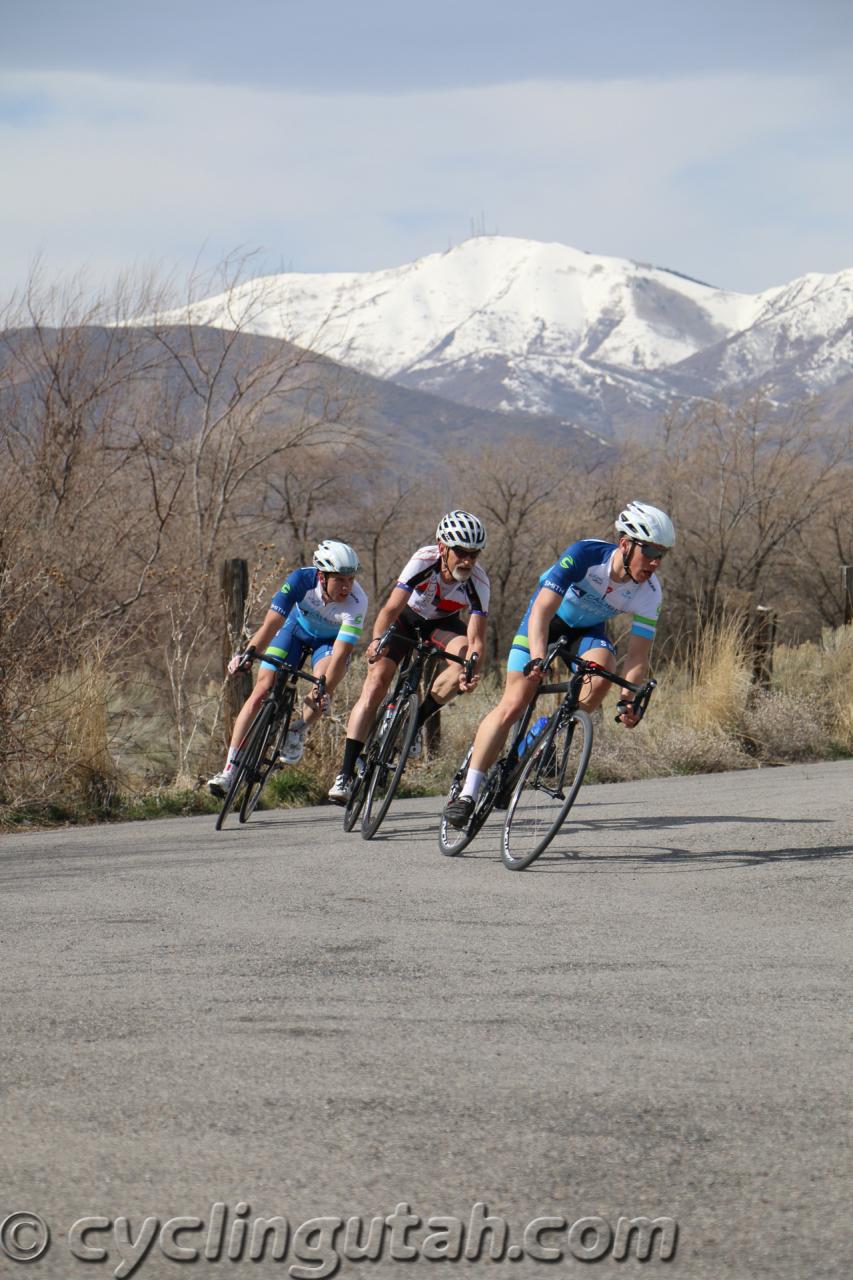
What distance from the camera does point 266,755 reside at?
37.3 feet

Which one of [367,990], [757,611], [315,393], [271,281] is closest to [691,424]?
[315,393]

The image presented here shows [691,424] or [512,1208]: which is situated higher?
[691,424]

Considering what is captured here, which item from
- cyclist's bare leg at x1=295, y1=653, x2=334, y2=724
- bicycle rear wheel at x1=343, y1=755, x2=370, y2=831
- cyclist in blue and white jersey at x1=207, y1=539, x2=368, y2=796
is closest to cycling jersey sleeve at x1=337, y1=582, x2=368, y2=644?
cyclist in blue and white jersey at x1=207, y1=539, x2=368, y2=796

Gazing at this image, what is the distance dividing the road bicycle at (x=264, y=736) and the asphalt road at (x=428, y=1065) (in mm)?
2215

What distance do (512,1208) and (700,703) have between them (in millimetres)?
12791

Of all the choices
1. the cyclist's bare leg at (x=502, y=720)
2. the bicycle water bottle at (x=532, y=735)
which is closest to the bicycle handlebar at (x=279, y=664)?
the cyclist's bare leg at (x=502, y=720)

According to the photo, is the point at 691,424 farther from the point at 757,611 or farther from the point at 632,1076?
the point at 632,1076

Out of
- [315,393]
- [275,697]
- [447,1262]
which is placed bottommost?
[447,1262]

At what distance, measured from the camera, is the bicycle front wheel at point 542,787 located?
8.79 m

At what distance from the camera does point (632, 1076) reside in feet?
15.5

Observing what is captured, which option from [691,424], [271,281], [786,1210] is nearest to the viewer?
[786,1210]

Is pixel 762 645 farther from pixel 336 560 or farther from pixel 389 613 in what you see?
pixel 389 613

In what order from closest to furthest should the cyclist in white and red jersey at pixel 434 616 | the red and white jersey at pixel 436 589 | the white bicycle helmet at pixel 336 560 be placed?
1. the cyclist in white and red jersey at pixel 434 616
2. the red and white jersey at pixel 436 589
3. the white bicycle helmet at pixel 336 560

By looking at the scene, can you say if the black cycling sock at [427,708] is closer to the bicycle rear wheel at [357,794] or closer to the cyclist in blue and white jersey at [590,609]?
the bicycle rear wheel at [357,794]
